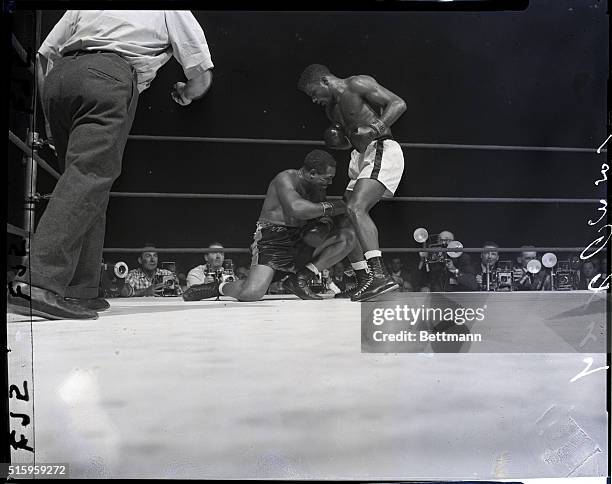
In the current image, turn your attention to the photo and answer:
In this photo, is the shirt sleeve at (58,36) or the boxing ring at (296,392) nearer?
the boxing ring at (296,392)

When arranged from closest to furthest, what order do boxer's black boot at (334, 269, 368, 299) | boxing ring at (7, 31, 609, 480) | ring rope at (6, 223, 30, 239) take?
boxing ring at (7, 31, 609, 480) → ring rope at (6, 223, 30, 239) → boxer's black boot at (334, 269, 368, 299)

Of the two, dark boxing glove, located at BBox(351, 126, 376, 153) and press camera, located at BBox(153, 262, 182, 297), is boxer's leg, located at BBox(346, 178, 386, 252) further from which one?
press camera, located at BBox(153, 262, 182, 297)

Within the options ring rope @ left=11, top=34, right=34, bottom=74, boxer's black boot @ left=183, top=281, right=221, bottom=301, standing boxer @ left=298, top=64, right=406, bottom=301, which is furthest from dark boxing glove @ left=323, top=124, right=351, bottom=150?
ring rope @ left=11, top=34, right=34, bottom=74

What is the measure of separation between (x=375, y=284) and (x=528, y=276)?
40 cm

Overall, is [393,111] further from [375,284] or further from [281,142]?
[375,284]

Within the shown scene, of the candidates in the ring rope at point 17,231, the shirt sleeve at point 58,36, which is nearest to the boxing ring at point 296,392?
the ring rope at point 17,231

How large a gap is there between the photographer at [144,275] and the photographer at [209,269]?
0.05 m

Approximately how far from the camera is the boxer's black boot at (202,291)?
4.52ft

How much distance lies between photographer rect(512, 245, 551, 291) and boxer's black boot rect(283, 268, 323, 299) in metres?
0.51

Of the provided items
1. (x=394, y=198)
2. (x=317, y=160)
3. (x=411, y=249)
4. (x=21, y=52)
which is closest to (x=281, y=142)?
(x=317, y=160)

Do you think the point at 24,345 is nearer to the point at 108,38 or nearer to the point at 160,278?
the point at 160,278

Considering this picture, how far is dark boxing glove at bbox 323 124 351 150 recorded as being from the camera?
55.1 inches

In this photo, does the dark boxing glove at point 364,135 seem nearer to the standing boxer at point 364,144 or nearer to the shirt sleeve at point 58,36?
the standing boxer at point 364,144

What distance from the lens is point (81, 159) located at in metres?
1.34
